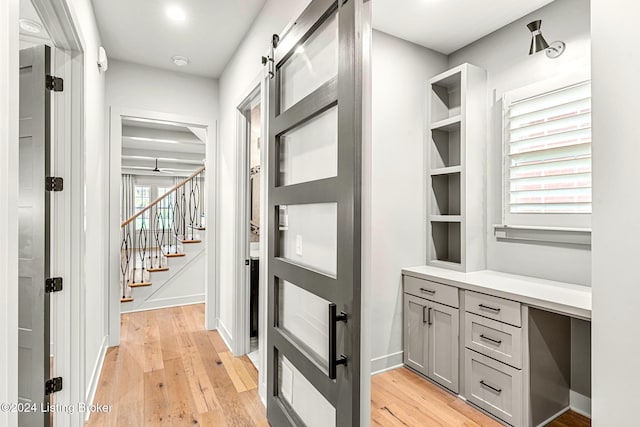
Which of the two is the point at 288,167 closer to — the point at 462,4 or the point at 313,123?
the point at 313,123

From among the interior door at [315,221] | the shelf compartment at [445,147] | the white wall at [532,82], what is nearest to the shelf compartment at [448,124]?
the shelf compartment at [445,147]

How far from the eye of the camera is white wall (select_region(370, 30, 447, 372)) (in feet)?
8.99

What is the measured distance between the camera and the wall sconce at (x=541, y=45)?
7.37ft

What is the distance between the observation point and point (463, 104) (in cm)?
268

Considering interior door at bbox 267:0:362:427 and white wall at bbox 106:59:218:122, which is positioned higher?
white wall at bbox 106:59:218:122

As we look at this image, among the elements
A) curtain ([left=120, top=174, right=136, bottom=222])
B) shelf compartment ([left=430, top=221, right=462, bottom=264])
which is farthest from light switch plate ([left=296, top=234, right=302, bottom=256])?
curtain ([left=120, top=174, right=136, bottom=222])

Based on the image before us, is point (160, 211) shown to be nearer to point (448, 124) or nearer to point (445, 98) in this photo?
point (445, 98)

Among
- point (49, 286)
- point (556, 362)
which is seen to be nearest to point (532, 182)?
point (556, 362)

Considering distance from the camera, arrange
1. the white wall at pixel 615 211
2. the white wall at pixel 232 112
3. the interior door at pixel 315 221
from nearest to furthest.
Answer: the white wall at pixel 615 211 → the interior door at pixel 315 221 → the white wall at pixel 232 112

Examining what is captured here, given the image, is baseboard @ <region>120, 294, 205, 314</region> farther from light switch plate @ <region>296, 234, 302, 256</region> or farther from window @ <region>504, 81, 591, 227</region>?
window @ <region>504, 81, 591, 227</region>

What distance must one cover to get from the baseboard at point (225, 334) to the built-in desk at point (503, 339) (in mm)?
1806

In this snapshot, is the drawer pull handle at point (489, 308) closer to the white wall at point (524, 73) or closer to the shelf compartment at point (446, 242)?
the white wall at point (524, 73)

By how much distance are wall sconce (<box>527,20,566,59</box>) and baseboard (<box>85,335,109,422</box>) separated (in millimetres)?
3785

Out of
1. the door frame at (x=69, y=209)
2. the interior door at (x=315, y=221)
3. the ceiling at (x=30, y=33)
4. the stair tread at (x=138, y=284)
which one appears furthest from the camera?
the stair tread at (x=138, y=284)
